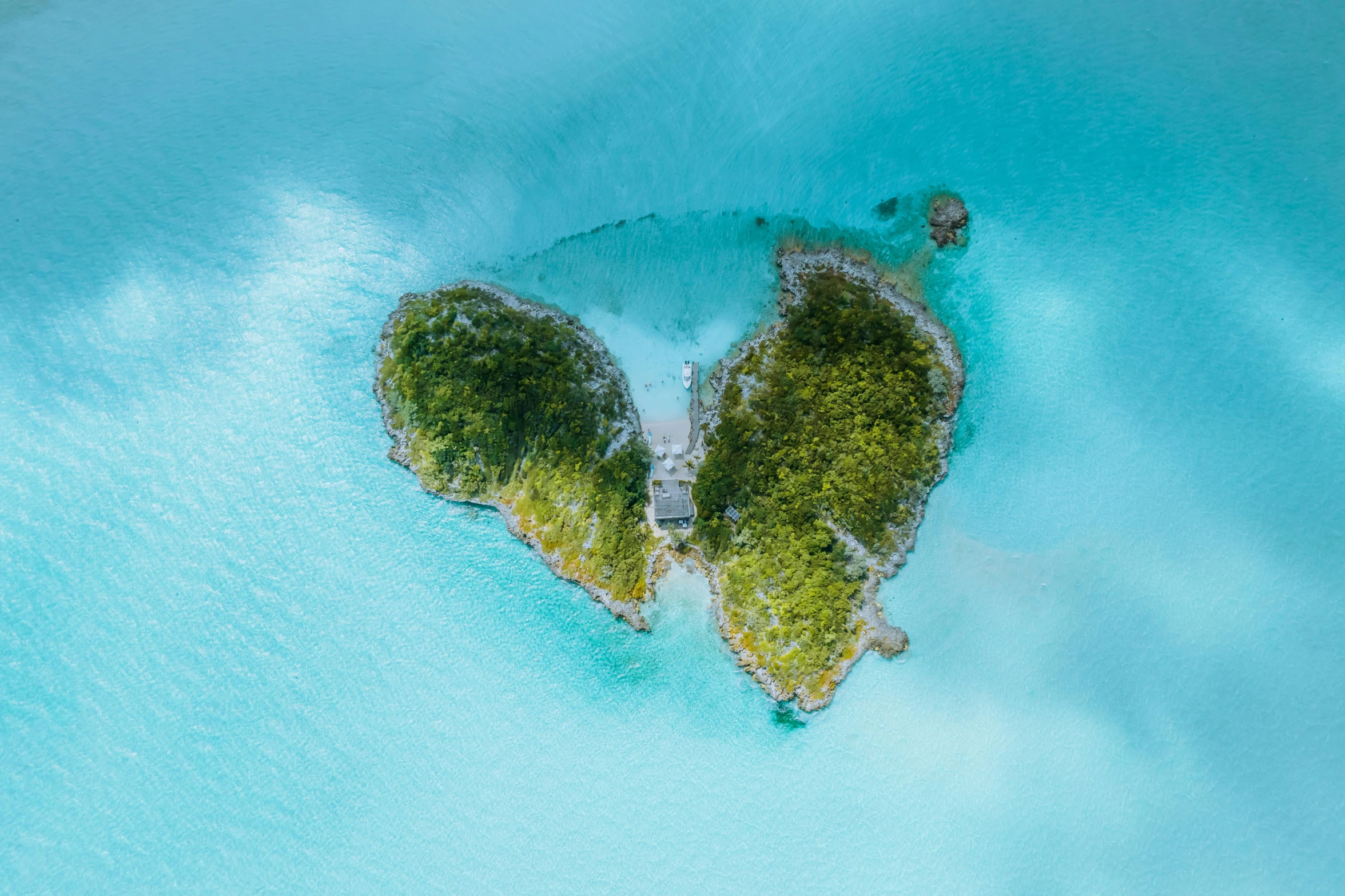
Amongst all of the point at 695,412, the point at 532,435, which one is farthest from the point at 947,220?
the point at 532,435

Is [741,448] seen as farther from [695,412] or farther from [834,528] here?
[834,528]

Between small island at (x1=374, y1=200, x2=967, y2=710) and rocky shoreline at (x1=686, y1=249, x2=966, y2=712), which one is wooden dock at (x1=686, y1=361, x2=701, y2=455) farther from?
rocky shoreline at (x1=686, y1=249, x2=966, y2=712)

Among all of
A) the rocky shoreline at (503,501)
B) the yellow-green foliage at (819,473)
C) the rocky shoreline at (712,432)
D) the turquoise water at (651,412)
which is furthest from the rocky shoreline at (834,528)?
the rocky shoreline at (503,501)

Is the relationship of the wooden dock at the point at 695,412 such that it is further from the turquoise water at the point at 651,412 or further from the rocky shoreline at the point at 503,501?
the rocky shoreline at the point at 503,501

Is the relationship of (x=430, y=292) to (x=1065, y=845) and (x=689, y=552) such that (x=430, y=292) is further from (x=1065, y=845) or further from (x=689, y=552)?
(x=1065, y=845)

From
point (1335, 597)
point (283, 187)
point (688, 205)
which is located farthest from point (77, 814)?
point (1335, 597)
